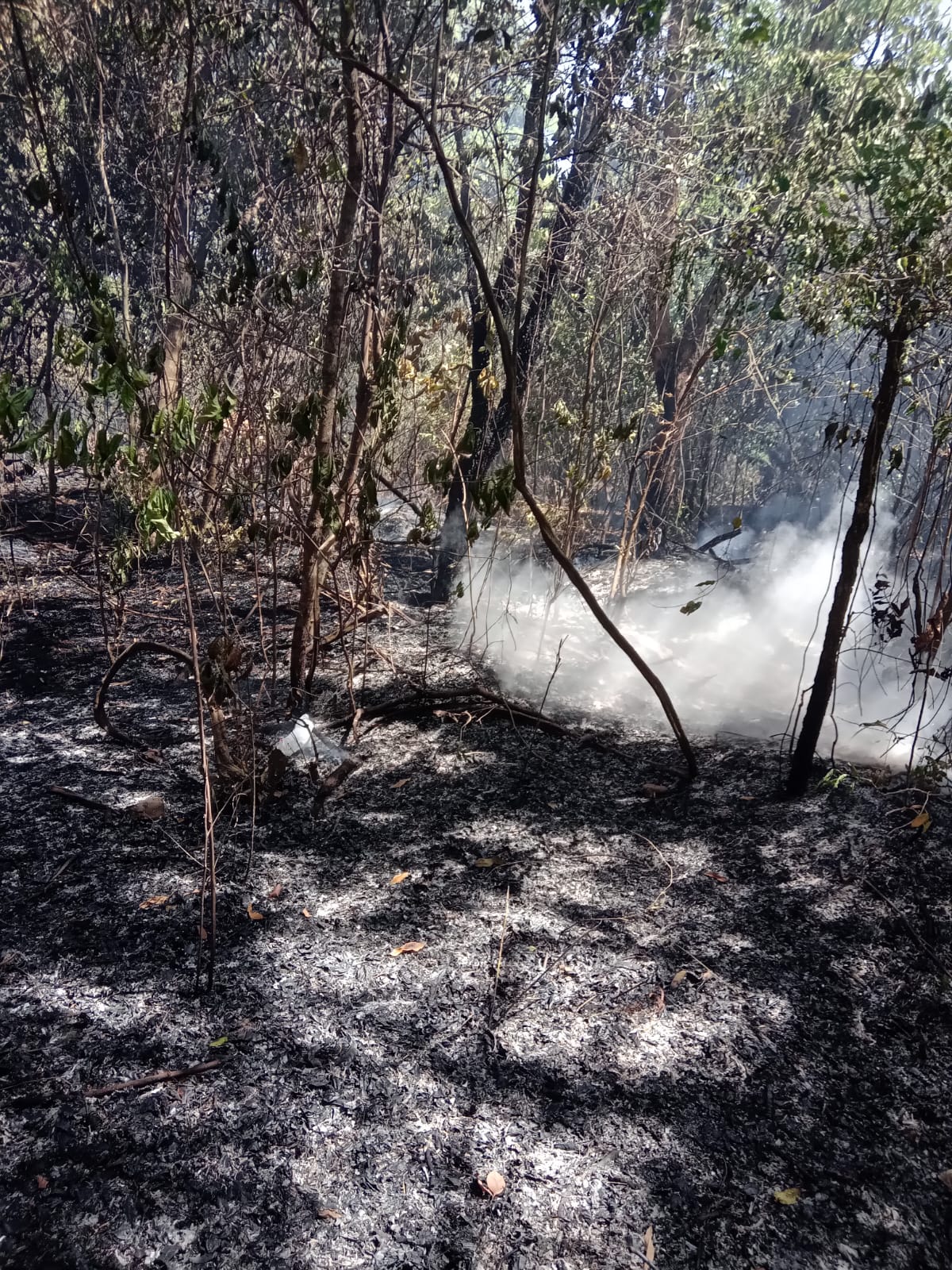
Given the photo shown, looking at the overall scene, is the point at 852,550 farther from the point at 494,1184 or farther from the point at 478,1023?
the point at 494,1184

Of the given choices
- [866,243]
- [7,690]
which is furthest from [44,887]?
[866,243]

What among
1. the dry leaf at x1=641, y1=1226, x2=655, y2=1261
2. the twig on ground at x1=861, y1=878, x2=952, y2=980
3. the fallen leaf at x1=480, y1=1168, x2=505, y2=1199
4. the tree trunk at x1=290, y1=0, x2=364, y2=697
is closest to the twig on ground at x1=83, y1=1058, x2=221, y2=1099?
the fallen leaf at x1=480, y1=1168, x2=505, y2=1199

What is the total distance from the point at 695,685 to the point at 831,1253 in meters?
4.28

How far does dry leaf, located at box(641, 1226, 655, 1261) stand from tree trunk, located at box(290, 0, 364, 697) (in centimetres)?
252

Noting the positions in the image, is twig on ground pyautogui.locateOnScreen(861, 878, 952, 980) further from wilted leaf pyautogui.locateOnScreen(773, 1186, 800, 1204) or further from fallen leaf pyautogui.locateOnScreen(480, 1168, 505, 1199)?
fallen leaf pyautogui.locateOnScreen(480, 1168, 505, 1199)

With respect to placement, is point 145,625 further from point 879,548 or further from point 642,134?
point 879,548

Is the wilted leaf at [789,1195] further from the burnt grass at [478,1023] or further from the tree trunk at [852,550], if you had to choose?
the tree trunk at [852,550]

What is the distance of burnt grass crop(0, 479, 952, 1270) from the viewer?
6.56 ft

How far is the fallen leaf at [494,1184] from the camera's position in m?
2.08

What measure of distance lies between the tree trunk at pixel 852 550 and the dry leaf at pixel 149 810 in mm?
2771

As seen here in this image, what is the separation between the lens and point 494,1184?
2.10 metres

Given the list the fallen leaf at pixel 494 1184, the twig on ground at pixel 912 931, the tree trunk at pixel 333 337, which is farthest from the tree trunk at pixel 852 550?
the fallen leaf at pixel 494 1184

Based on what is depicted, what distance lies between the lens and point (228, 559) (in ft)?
23.0

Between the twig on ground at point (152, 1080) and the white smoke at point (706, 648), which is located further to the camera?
the white smoke at point (706, 648)
